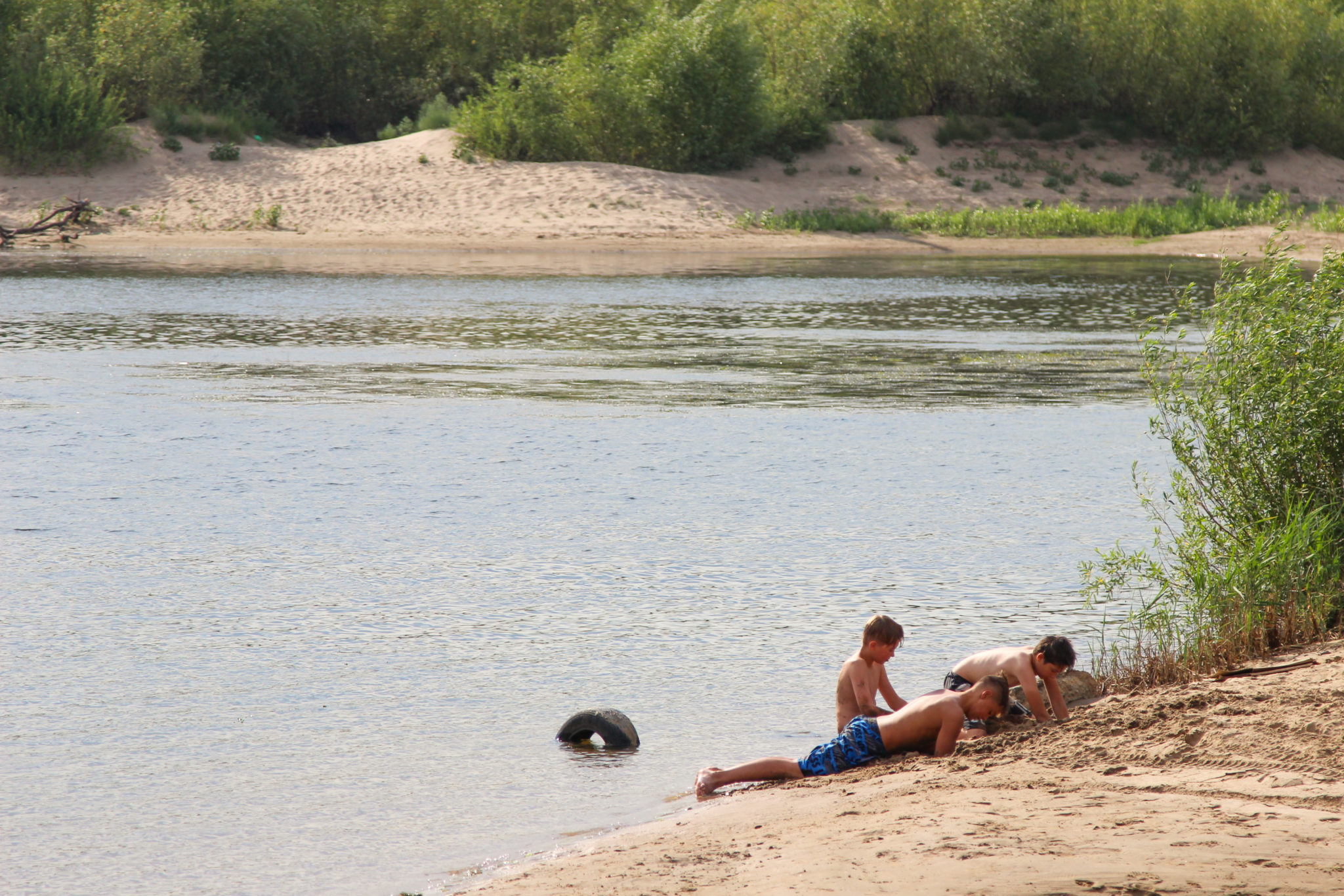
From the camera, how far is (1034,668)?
7430 mm

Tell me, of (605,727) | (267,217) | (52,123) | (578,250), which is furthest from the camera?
(52,123)

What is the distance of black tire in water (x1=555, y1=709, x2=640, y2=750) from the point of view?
7.47 metres

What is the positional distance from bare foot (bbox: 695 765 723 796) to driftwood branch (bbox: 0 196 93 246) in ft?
124

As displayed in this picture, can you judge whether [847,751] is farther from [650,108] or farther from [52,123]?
[52,123]

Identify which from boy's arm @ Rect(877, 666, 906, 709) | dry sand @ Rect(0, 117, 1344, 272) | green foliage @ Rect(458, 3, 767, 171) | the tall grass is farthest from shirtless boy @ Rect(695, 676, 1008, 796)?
green foliage @ Rect(458, 3, 767, 171)

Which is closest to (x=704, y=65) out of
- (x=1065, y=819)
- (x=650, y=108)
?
(x=650, y=108)

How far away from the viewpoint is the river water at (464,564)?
682cm

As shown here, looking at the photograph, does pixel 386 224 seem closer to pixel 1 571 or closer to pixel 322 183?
pixel 322 183

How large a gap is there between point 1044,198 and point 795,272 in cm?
1662

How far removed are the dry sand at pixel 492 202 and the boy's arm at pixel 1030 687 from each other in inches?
1178

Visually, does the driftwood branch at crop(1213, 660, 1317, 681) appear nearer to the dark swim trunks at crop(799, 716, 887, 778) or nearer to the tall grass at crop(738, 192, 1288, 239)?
the dark swim trunks at crop(799, 716, 887, 778)

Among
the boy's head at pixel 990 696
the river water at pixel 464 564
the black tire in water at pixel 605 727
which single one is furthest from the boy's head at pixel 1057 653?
the black tire in water at pixel 605 727

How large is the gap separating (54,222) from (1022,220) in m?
29.6

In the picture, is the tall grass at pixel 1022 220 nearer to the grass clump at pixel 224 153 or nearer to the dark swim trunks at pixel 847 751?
the grass clump at pixel 224 153
